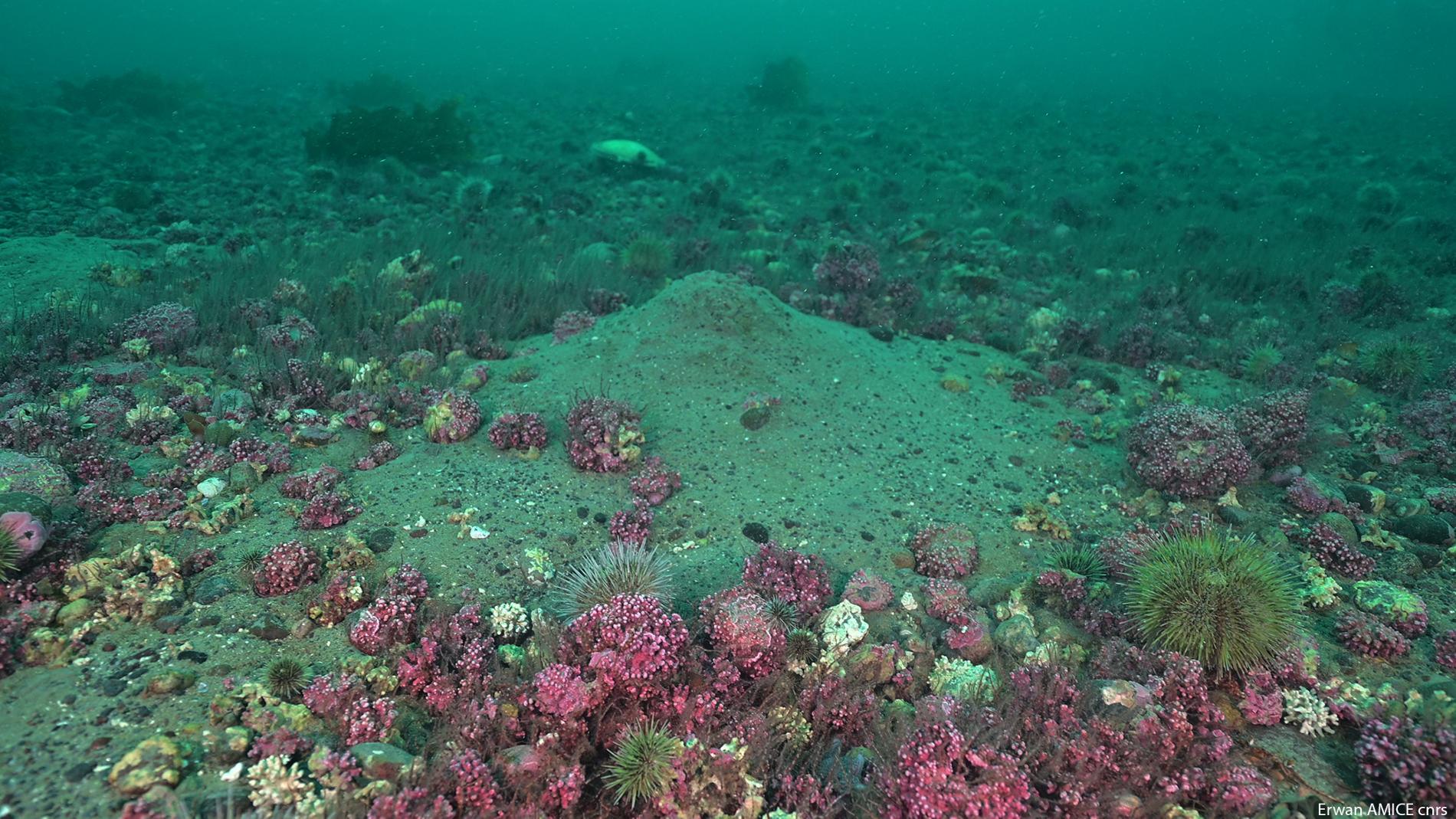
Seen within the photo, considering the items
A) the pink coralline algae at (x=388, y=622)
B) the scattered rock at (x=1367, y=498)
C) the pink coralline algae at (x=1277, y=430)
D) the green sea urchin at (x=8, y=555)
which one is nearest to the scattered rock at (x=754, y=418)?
the pink coralline algae at (x=388, y=622)

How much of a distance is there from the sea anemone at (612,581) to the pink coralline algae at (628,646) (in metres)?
0.28

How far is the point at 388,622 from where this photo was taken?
509cm

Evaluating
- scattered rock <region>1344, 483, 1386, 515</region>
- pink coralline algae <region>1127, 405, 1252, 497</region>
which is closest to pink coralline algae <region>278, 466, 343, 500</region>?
pink coralline algae <region>1127, 405, 1252, 497</region>

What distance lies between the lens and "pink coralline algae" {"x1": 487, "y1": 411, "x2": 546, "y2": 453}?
7.56 metres

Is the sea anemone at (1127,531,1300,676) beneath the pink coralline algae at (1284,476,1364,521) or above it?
above

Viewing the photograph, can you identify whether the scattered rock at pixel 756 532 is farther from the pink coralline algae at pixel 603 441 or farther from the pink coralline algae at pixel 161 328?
the pink coralline algae at pixel 161 328

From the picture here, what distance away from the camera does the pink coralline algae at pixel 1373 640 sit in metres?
5.29

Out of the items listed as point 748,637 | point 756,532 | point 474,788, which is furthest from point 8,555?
point 756,532

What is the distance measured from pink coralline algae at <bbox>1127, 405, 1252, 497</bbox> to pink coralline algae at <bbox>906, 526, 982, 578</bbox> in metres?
2.46

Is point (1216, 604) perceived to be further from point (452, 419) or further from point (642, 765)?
point (452, 419)

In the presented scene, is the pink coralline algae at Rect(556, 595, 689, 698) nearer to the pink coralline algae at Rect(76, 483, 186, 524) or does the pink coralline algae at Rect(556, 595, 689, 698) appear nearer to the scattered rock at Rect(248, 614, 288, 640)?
the scattered rock at Rect(248, 614, 288, 640)

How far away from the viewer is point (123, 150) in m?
21.2

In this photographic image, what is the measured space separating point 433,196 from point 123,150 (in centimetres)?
1054

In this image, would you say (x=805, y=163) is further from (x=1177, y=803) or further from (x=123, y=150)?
(x=1177, y=803)
